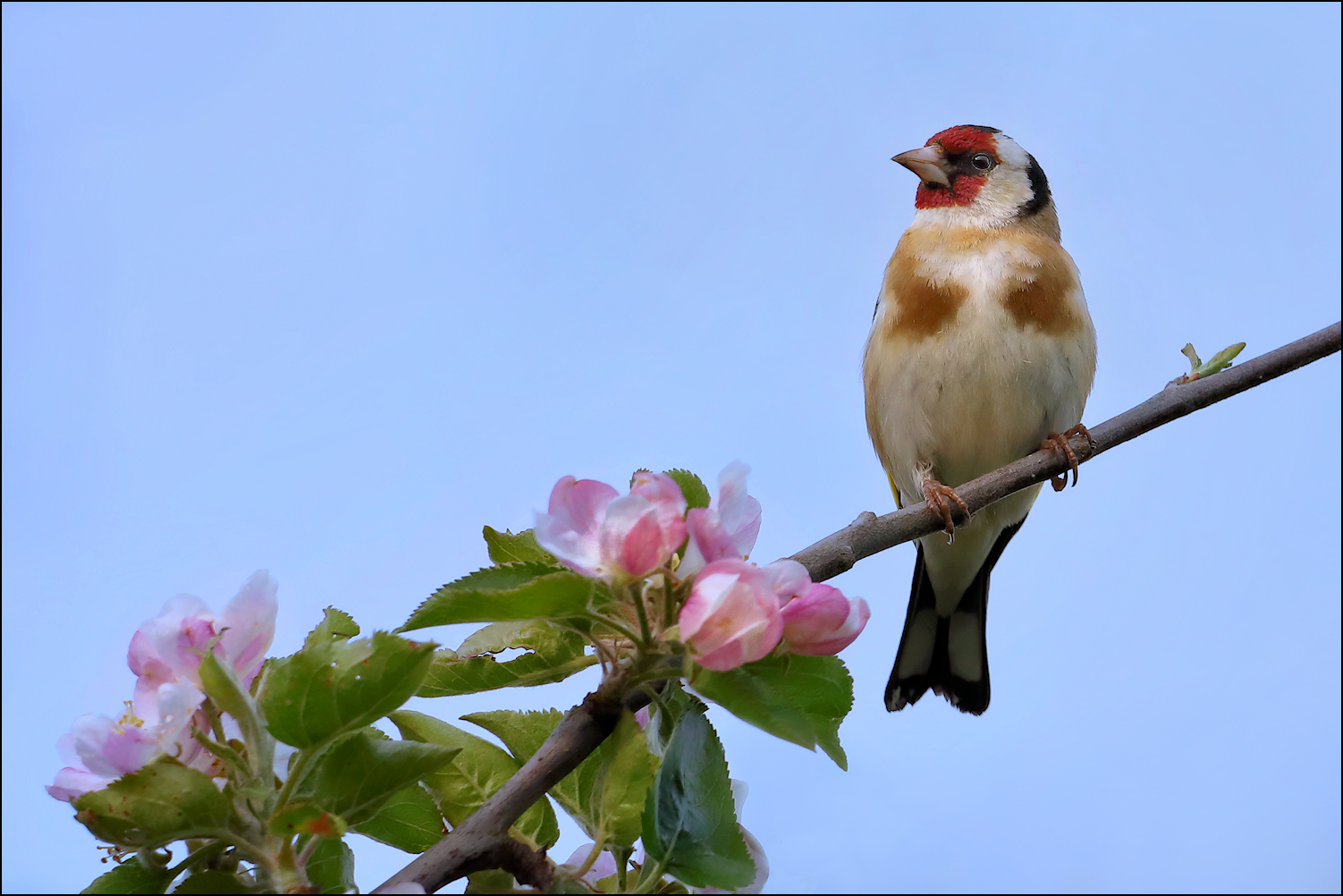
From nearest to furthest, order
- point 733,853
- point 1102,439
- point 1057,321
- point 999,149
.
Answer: point 733,853
point 1102,439
point 1057,321
point 999,149

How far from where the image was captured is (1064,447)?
11.0 ft

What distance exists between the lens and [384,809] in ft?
4.79

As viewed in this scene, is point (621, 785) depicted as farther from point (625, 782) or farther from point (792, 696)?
point (792, 696)

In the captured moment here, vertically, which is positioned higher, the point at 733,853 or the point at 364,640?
the point at 364,640

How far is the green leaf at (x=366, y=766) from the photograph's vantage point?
122 cm

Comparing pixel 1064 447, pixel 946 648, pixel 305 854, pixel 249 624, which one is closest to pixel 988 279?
pixel 1064 447

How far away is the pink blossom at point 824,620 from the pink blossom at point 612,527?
161mm

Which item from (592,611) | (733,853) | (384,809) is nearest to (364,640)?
(592,611)

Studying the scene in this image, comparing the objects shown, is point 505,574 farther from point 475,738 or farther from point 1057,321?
point 1057,321

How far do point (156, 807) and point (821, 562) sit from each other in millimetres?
956

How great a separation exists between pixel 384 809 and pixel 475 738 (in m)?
0.15

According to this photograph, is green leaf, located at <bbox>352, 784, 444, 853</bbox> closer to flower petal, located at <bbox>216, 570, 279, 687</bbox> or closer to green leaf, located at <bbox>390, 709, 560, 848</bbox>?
green leaf, located at <bbox>390, 709, 560, 848</bbox>

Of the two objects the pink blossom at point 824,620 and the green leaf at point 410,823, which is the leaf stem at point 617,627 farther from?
the green leaf at point 410,823

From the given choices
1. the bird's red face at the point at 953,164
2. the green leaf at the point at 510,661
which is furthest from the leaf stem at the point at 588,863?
the bird's red face at the point at 953,164
